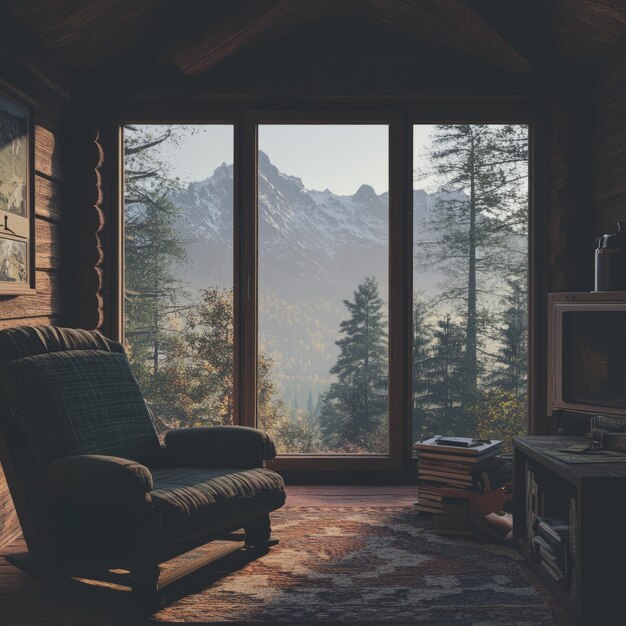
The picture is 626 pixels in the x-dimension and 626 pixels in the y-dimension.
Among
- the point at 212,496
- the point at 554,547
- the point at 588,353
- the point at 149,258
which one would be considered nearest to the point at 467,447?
the point at 588,353

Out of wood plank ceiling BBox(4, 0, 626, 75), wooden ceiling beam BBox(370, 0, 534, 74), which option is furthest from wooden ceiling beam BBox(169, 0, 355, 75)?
wooden ceiling beam BBox(370, 0, 534, 74)

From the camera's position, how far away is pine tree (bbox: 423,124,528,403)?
396cm

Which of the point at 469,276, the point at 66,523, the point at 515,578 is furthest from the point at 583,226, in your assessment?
the point at 66,523

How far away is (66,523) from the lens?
2322 mm

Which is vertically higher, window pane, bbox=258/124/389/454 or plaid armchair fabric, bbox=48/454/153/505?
window pane, bbox=258/124/389/454

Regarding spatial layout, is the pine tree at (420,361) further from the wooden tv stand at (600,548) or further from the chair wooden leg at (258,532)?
the wooden tv stand at (600,548)

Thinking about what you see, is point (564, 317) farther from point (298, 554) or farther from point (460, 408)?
point (298, 554)

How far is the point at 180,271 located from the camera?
3.93 m

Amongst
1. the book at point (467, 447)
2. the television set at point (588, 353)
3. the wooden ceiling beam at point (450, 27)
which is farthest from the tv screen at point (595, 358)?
the wooden ceiling beam at point (450, 27)

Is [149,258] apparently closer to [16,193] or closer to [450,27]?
[16,193]

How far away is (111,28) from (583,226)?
9.01ft

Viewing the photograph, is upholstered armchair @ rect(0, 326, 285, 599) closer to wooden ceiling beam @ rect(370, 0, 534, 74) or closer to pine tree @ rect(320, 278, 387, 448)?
pine tree @ rect(320, 278, 387, 448)

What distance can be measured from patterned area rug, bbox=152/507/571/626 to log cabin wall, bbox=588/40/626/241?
183 cm

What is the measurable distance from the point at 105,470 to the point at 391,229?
2.34m
